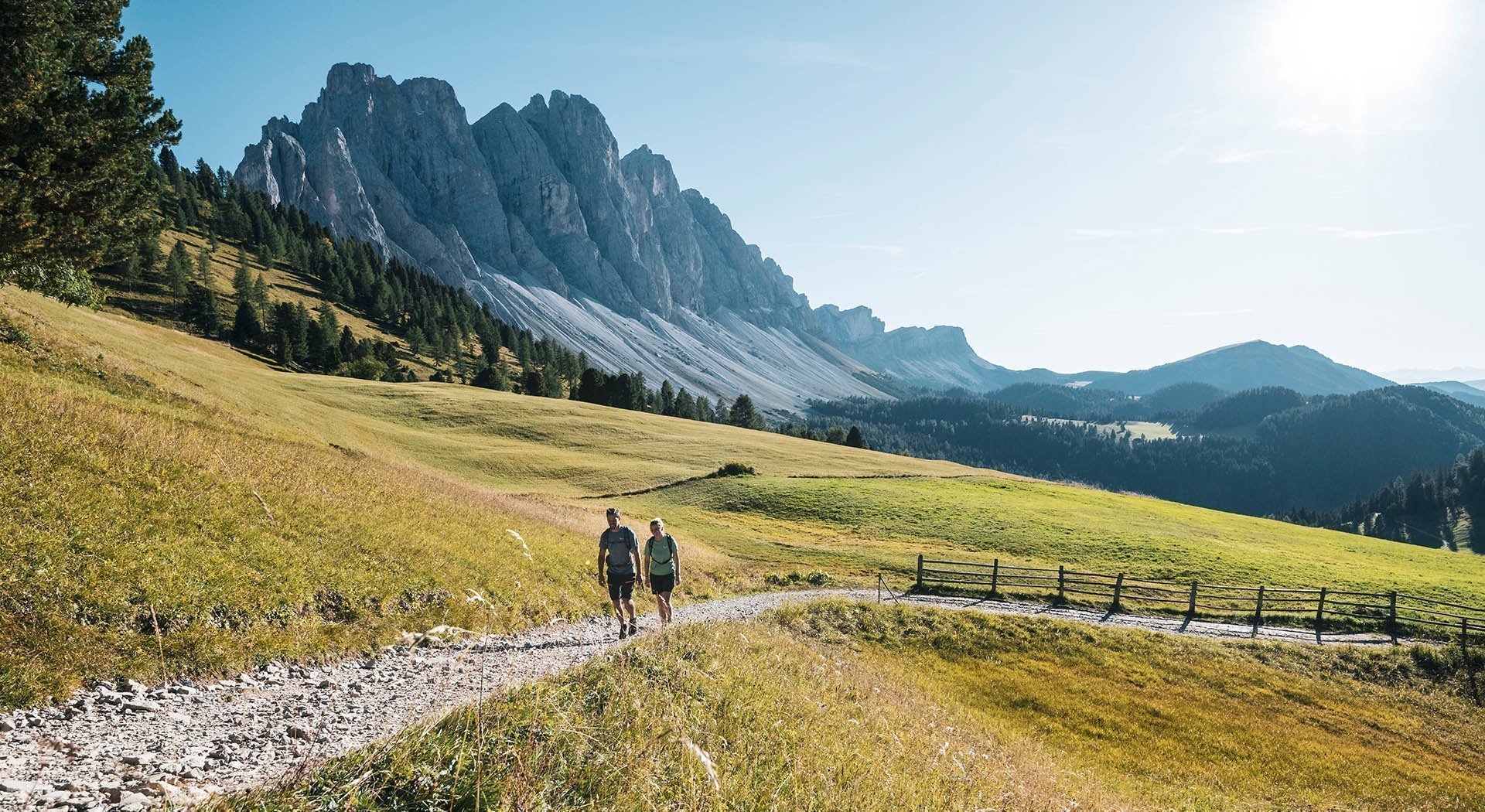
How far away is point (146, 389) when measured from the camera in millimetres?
29703

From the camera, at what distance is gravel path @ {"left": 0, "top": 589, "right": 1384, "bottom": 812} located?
5645 millimetres

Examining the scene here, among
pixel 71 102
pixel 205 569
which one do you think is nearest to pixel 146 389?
pixel 71 102

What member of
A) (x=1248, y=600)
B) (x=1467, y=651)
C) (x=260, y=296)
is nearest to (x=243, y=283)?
(x=260, y=296)

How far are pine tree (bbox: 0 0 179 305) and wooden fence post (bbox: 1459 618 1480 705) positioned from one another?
5012 centimetres

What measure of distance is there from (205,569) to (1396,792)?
2823 cm

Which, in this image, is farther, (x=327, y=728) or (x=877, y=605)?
(x=877, y=605)

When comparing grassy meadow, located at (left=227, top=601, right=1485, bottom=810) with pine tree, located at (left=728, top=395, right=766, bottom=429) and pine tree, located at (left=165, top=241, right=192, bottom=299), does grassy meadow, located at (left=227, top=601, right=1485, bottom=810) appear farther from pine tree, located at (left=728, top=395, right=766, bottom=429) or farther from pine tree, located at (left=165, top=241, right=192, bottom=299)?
pine tree, located at (left=165, top=241, right=192, bottom=299)

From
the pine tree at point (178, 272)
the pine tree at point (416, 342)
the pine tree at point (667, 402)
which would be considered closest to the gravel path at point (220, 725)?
the pine tree at point (667, 402)

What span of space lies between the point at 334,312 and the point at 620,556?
147m

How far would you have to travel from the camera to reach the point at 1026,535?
159 feet

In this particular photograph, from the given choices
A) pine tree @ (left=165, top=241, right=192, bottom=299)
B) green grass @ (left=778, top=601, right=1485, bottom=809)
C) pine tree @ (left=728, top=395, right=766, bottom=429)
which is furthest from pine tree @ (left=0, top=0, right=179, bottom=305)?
pine tree @ (left=728, top=395, right=766, bottom=429)

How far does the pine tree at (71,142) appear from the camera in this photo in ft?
61.1

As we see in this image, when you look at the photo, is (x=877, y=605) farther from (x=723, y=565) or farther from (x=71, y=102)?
(x=71, y=102)

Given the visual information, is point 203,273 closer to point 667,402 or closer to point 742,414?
point 667,402
